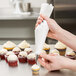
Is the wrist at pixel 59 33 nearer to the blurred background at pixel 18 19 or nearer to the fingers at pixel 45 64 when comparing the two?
the fingers at pixel 45 64

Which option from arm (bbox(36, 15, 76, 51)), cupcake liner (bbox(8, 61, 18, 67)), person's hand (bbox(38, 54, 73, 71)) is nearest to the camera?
person's hand (bbox(38, 54, 73, 71))

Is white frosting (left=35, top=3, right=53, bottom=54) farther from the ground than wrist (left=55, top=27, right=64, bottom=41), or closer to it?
farther from the ground

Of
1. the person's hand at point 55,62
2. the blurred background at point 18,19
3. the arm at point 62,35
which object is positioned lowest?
the blurred background at point 18,19

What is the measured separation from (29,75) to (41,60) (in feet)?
0.54

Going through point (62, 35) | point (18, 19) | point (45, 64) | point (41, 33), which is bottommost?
point (18, 19)

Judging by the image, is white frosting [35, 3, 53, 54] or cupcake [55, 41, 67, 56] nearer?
white frosting [35, 3, 53, 54]

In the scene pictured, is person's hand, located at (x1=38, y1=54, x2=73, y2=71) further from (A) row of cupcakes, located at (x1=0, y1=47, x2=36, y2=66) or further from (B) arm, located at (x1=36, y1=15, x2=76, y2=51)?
(B) arm, located at (x1=36, y1=15, x2=76, y2=51)

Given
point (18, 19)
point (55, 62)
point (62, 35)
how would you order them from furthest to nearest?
point (18, 19), point (62, 35), point (55, 62)

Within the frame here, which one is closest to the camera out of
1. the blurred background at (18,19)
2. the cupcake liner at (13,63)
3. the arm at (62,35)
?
the cupcake liner at (13,63)

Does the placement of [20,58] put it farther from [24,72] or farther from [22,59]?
[24,72]

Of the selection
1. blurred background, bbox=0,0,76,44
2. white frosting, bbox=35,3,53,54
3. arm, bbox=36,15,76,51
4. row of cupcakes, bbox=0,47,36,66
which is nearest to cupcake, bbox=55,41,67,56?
arm, bbox=36,15,76,51

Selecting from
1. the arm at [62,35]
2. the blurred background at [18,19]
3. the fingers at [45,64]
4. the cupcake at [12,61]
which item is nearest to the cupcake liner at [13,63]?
the cupcake at [12,61]

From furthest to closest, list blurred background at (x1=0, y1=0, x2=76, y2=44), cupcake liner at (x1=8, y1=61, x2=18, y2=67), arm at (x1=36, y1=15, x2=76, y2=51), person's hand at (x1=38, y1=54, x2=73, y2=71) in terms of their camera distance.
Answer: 1. blurred background at (x1=0, y1=0, x2=76, y2=44)
2. arm at (x1=36, y1=15, x2=76, y2=51)
3. cupcake liner at (x1=8, y1=61, x2=18, y2=67)
4. person's hand at (x1=38, y1=54, x2=73, y2=71)

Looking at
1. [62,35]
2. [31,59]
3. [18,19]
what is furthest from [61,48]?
[18,19]
